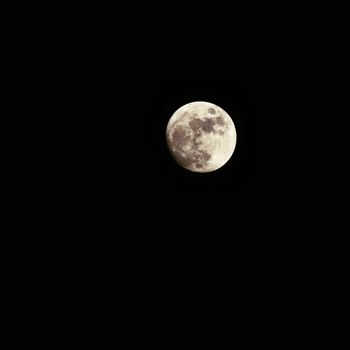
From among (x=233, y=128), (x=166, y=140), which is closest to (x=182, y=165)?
(x=166, y=140)

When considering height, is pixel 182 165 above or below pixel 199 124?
below

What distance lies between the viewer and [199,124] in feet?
7.38

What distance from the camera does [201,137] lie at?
2.23m

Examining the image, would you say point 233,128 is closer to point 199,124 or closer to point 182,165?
point 199,124

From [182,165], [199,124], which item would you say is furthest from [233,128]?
[182,165]

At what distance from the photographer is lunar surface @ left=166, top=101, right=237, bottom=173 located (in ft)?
7.34

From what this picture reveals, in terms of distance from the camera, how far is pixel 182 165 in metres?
2.33

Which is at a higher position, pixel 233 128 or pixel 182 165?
pixel 233 128

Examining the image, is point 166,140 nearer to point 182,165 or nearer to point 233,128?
point 182,165

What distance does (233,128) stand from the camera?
2.34 m

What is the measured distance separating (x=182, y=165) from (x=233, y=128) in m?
0.43

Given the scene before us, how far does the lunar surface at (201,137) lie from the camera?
2.24m

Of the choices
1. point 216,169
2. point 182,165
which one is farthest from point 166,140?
point 216,169

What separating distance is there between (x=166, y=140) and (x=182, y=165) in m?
0.20
